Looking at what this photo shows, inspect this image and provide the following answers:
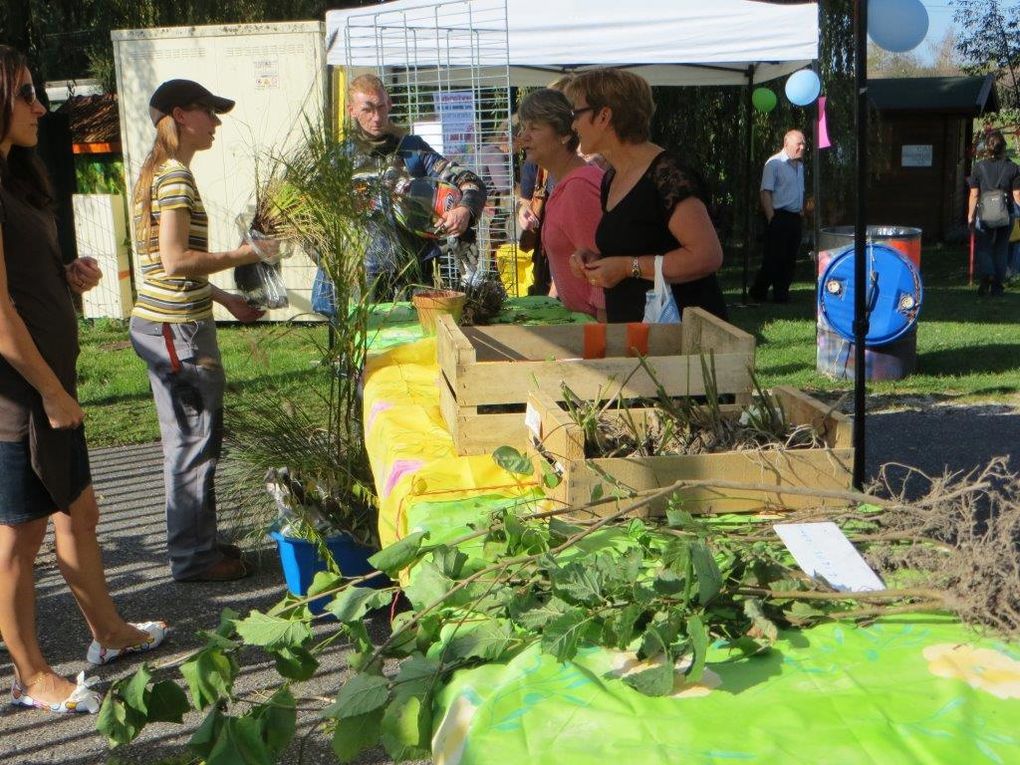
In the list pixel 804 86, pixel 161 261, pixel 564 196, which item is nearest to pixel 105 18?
pixel 804 86

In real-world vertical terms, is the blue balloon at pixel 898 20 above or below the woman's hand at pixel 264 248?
above

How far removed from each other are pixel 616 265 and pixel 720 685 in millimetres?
2066

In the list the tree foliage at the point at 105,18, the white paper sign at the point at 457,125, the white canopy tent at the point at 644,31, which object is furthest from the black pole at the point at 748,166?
the tree foliage at the point at 105,18

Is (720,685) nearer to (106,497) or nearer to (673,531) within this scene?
(673,531)

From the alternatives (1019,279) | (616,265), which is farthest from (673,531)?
(1019,279)

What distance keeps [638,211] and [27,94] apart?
5.65 ft

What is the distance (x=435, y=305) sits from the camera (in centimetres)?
367

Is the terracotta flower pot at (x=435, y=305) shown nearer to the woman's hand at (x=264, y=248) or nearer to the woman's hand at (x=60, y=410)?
the woman's hand at (x=264, y=248)

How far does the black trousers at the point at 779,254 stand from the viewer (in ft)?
37.2

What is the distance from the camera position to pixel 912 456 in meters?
5.68

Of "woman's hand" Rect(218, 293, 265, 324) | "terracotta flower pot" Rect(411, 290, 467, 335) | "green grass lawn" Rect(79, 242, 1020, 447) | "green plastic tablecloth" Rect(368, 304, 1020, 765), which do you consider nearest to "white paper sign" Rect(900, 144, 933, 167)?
"green grass lawn" Rect(79, 242, 1020, 447)

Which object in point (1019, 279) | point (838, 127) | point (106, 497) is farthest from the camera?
point (838, 127)

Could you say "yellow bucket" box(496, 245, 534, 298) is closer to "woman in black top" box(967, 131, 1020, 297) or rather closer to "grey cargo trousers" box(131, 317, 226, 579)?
"grey cargo trousers" box(131, 317, 226, 579)

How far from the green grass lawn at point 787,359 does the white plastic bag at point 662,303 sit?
4.93 feet
